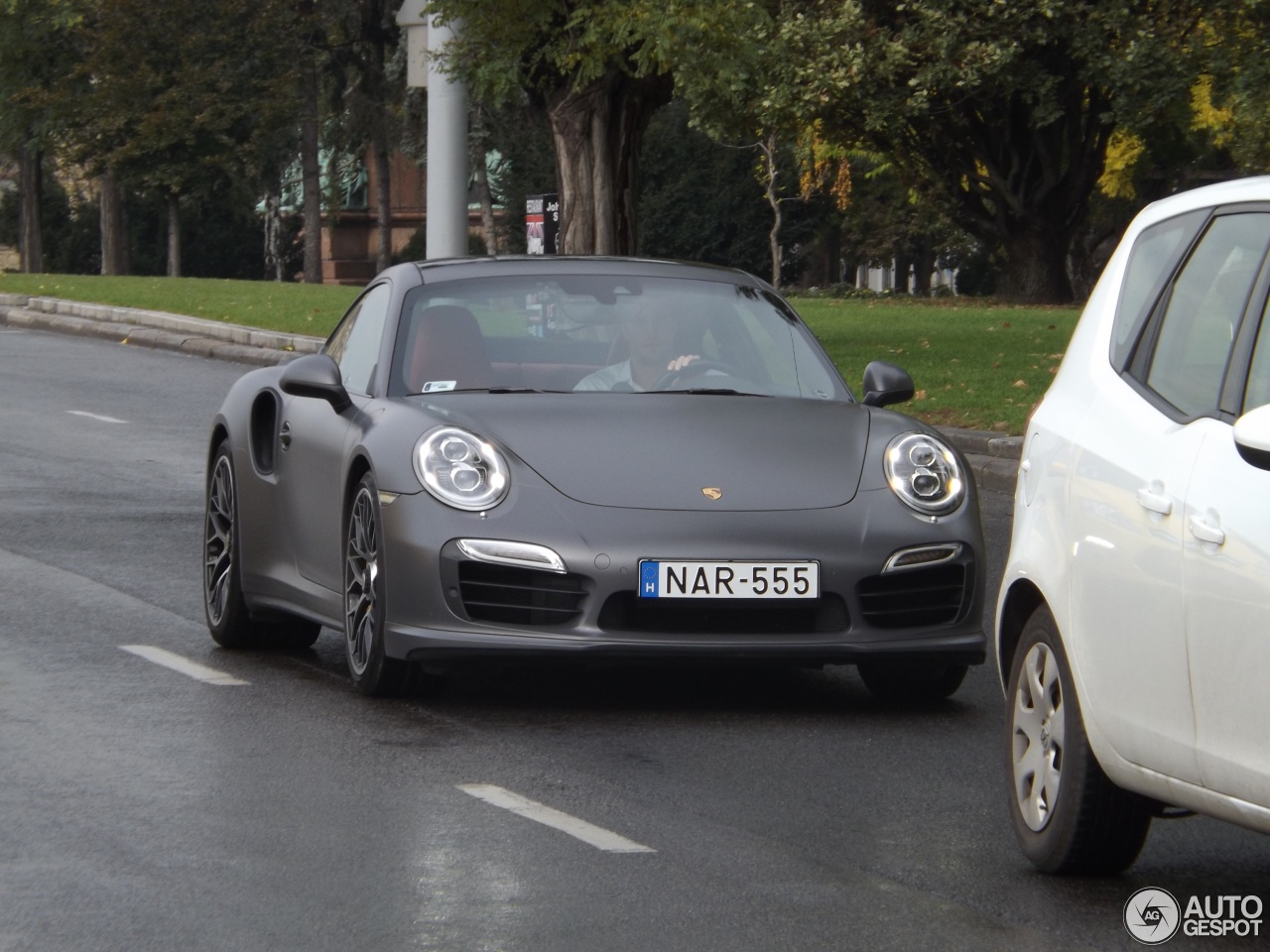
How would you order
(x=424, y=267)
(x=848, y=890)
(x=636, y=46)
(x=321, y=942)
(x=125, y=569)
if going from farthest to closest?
(x=636, y=46) → (x=125, y=569) → (x=424, y=267) → (x=848, y=890) → (x=321, y=942)

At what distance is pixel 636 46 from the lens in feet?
78.0

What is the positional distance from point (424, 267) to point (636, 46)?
1552 centimetres

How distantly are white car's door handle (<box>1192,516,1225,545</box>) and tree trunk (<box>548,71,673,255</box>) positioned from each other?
1981 centimetres

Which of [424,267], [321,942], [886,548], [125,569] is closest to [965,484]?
[886,548]

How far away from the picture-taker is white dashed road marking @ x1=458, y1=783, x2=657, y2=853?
18.4 ft

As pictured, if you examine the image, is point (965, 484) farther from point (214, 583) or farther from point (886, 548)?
point (214, 583)

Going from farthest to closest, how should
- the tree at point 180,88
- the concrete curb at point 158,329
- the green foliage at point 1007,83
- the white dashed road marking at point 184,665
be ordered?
1. the tree at point 180,88
2. the green foliage at point 1007,83
3. the concrete curb at point 158,329
4. the white dashed road marking at point 184,665

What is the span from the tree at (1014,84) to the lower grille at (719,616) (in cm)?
2635

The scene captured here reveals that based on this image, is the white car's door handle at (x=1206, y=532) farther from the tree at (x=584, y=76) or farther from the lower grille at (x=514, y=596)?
the tree at (x=584, y=76)

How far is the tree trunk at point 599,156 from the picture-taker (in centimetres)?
2434

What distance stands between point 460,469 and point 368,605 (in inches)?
22.3

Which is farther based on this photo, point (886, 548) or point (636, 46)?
point (636, 46)

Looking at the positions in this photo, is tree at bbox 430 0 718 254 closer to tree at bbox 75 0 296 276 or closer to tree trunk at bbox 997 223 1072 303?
tree trunk at bbox 997 223 1072 303

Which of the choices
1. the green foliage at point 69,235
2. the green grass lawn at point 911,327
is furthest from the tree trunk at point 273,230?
the green grass lawn at point 911,327
